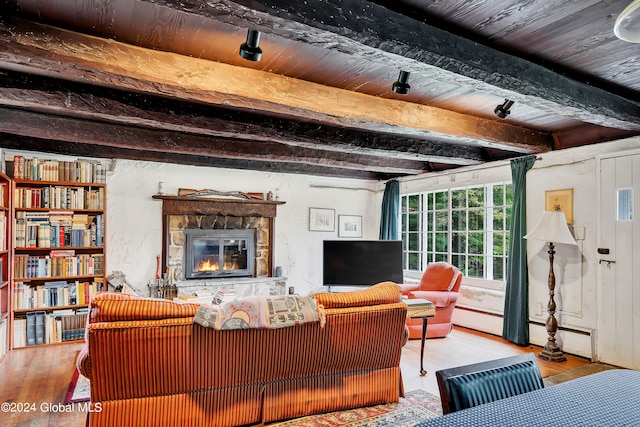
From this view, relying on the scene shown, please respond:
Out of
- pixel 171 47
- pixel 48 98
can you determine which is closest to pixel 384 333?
pixel 171 47

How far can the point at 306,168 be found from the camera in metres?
6.26

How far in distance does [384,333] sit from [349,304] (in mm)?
341

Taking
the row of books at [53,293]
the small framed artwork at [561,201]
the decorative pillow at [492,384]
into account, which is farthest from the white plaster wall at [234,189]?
the decorative pillow at [492,384]

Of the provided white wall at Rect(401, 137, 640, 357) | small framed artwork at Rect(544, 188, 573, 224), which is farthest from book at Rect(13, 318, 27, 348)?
small framed artwork at Rect(544, 188, 573, 224)

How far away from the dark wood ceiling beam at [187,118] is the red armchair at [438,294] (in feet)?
4.64

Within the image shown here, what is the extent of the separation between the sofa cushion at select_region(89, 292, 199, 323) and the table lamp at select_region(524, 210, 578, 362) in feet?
11.4

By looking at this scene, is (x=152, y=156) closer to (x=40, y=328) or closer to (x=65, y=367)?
(x=40, y=328)

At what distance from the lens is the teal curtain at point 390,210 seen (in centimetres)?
675

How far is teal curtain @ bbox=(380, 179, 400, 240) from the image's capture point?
266 inches

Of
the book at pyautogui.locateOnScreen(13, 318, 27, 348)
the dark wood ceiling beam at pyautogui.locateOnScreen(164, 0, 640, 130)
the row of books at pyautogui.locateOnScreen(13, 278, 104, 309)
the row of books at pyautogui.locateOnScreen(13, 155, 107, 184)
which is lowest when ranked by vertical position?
the book at pyautogui.locateOnScreen(13, 318, 27, 348)

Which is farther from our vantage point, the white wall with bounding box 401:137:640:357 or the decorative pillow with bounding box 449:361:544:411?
the white wall with bounding box 401:137:640:357

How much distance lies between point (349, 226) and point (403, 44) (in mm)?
5235

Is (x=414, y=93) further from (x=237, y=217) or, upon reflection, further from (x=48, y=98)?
(x=237, y=217)

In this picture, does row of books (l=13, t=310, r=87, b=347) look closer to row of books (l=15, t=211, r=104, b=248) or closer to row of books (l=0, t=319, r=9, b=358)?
row of books (l=0, t=319, r=9, b=358)
